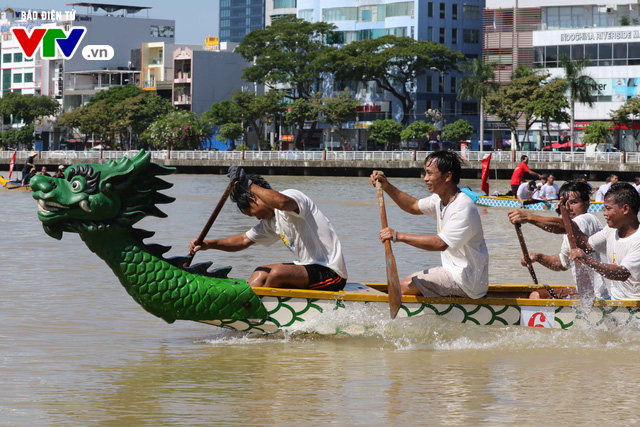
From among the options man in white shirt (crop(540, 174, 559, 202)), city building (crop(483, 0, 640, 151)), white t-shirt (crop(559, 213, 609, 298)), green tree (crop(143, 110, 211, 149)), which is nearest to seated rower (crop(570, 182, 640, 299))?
white t-shirt (crop(559, 213, 609, 298))

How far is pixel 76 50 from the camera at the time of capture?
98.6 meters

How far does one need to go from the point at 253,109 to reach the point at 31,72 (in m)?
37.8

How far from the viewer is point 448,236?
27.6 ft

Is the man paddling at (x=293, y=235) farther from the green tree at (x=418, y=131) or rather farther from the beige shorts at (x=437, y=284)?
the green tree at (x=418, y=131)

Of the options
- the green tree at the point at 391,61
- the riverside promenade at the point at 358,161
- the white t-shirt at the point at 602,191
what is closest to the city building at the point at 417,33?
the green tree at the point at 391,61

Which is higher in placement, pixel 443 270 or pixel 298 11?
pixel 298 11

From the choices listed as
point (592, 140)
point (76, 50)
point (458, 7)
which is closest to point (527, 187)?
point (592, 140)

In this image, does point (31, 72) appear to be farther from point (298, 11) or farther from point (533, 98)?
point (533, 98)

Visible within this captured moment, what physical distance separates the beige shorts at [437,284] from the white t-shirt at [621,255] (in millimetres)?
1374

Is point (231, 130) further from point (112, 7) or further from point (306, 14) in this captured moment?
point (112, 7)

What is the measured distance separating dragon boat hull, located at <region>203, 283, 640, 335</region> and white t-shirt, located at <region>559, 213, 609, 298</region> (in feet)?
0.79

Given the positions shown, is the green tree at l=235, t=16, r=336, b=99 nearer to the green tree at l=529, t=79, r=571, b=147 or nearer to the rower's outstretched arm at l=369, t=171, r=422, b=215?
the green tree at l=529, t=79, r=571, b=147

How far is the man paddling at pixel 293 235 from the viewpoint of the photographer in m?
8.43

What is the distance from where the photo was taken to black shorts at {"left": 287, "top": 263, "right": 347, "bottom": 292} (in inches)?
349
